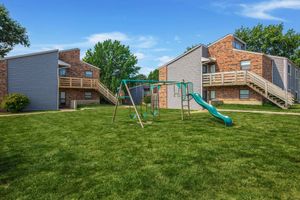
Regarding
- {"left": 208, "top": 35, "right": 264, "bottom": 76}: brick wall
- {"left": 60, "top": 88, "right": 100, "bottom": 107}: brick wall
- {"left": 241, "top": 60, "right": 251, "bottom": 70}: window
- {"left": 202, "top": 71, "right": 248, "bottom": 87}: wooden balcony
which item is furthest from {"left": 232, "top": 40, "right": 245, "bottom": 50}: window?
{"left": 60, "top": 88, "right": 100, "bottom": 107}: brick wall

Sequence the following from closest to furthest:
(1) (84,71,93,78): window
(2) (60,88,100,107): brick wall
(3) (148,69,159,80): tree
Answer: (2) (60,88,100,107): brick wall < (1) (84,71,93,78): window < (3) (148,69,159,80): tree

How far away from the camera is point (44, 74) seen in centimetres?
2456

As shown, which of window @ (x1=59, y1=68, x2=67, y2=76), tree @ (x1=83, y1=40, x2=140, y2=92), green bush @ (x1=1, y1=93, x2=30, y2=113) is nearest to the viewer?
green bush @ (x1=1, y1=93, x2=30, y2=113)

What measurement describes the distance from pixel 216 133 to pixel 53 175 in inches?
261

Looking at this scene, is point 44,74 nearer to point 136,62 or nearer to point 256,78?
point 256,78

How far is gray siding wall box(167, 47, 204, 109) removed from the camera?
2547 centimetres

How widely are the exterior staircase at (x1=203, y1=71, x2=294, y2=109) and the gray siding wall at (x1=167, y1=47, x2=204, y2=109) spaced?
102 centimetres

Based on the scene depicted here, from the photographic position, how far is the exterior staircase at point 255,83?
1928cm

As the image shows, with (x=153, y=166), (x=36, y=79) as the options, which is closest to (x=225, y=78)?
(x=153, y=166)

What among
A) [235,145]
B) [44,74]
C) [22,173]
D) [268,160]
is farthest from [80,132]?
[44,74]

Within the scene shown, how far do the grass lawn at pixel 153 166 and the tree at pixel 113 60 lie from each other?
40210mm

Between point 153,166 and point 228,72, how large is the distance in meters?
20.5

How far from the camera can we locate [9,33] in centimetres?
3341

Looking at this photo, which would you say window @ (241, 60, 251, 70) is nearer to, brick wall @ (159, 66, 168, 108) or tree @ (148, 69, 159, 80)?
brick wall @ (159, 66, 168, 108)
